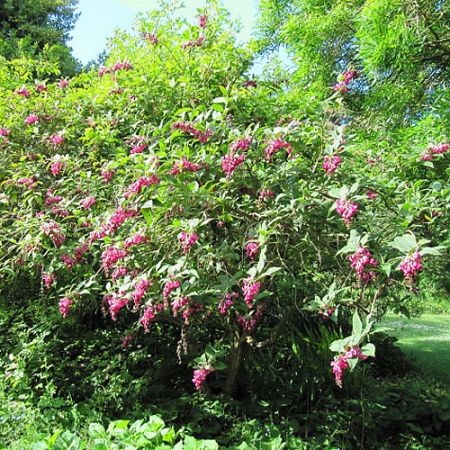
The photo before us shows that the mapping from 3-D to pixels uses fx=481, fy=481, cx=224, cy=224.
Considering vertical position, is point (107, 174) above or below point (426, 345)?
above

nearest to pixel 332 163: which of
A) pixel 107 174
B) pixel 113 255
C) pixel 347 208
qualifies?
pixel 347 208

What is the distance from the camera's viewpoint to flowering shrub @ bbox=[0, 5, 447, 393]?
243cm

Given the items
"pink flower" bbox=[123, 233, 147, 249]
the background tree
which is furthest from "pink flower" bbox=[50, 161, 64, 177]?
the background tree

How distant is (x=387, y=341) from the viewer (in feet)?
19.1

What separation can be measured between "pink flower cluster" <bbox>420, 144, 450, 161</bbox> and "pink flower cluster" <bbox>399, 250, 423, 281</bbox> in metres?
1.09

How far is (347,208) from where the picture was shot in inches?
84.5

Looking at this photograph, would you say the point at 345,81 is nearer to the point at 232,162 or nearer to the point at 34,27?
the point at 232,162

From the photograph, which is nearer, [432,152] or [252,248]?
[252,248]

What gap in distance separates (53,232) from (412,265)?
2.13 m

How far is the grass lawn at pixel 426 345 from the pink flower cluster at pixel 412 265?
2.55 meters

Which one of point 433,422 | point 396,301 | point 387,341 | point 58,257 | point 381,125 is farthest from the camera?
point 387,341

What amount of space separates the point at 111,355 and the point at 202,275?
212 cm

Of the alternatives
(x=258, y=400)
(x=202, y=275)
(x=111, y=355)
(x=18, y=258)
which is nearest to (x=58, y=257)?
(x=18, y=258)

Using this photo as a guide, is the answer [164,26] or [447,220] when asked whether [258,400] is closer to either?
[447,220]
